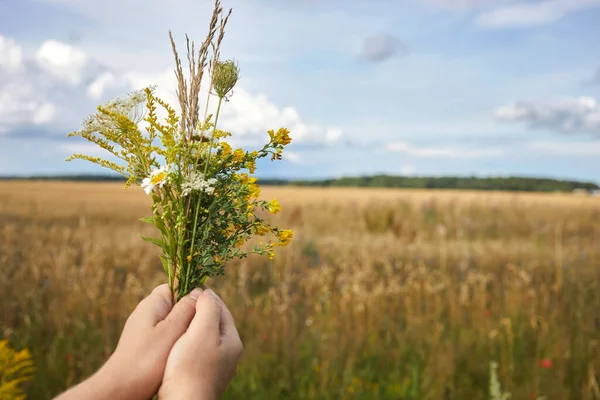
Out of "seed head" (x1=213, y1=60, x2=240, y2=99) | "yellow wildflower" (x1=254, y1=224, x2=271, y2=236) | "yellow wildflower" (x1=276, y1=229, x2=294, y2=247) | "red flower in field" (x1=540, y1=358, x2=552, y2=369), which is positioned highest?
"seed head" (x1=213, y1=60, x2=240, y2=99)

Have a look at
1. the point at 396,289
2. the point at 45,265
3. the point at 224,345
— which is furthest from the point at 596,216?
the point at 224,345

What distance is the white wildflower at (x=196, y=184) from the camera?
1.26m

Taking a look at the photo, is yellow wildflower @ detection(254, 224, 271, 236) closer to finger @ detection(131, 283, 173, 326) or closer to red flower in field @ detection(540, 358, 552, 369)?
finger @ detection(131, 283, 173, 326)

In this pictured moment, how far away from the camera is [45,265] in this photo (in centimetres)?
612

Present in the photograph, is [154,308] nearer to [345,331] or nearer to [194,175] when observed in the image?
[194,175]

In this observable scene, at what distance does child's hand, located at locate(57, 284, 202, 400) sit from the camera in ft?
4.02

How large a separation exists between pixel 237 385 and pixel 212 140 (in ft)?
9.40

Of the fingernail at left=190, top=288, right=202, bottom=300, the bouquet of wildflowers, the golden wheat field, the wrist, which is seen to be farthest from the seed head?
the golden wheat field

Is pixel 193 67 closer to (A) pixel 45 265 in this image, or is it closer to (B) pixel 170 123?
(B) pixel 170 123

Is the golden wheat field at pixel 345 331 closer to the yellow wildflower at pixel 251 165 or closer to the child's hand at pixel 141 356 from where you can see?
the child's hand at pixel 141 356

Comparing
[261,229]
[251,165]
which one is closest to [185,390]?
[261,229]

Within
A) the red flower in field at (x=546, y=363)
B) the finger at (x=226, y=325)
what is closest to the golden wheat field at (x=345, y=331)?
the red flower in field at (x=546, y=363)

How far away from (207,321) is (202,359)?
0.09 metres

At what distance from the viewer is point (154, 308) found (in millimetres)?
1354
